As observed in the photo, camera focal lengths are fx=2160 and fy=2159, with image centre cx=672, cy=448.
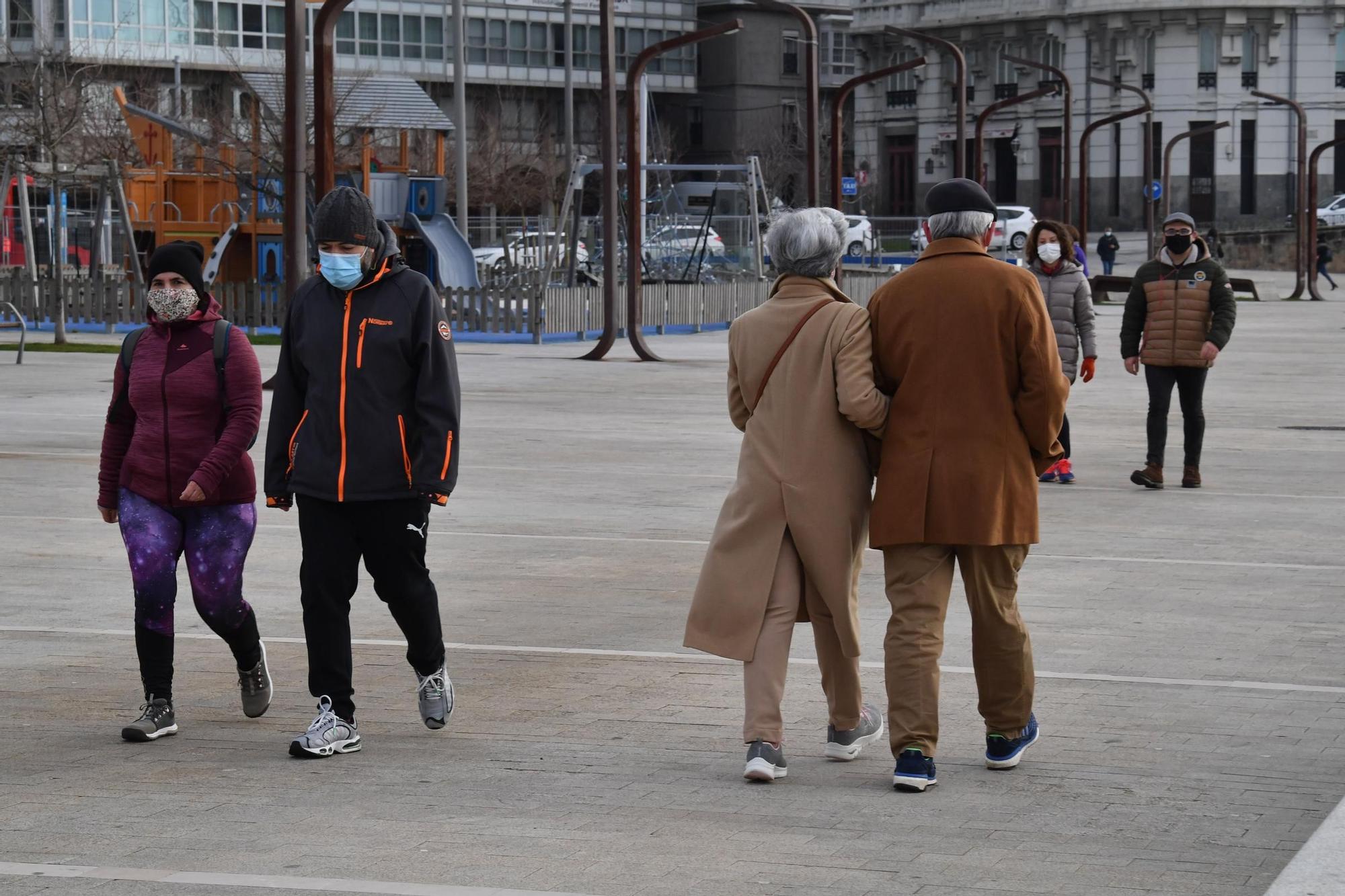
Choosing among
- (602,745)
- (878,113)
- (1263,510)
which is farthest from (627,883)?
(878,113)

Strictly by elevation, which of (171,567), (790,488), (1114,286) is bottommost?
(1114,286)

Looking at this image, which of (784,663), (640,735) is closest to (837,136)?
(640,735)

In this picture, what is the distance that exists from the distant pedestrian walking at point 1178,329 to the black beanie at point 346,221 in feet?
25.8

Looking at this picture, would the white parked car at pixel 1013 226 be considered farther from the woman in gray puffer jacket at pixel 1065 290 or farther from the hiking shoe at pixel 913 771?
the hiking shoe at pixel 913 771

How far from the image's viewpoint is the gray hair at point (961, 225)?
624cm

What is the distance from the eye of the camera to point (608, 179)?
93.6ft

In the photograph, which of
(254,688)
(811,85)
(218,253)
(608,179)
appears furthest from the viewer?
(218,253)

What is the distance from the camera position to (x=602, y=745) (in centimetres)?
665

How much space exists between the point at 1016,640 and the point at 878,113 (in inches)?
3561

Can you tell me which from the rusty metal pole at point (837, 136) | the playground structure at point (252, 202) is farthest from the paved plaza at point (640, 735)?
the playground structure at point (252, 202)

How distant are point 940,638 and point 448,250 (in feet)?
103

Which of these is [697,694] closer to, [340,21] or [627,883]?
[627,883]

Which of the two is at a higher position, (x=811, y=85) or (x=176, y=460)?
(x=811, y=85)

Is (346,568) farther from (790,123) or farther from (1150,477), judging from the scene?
(790,123)
